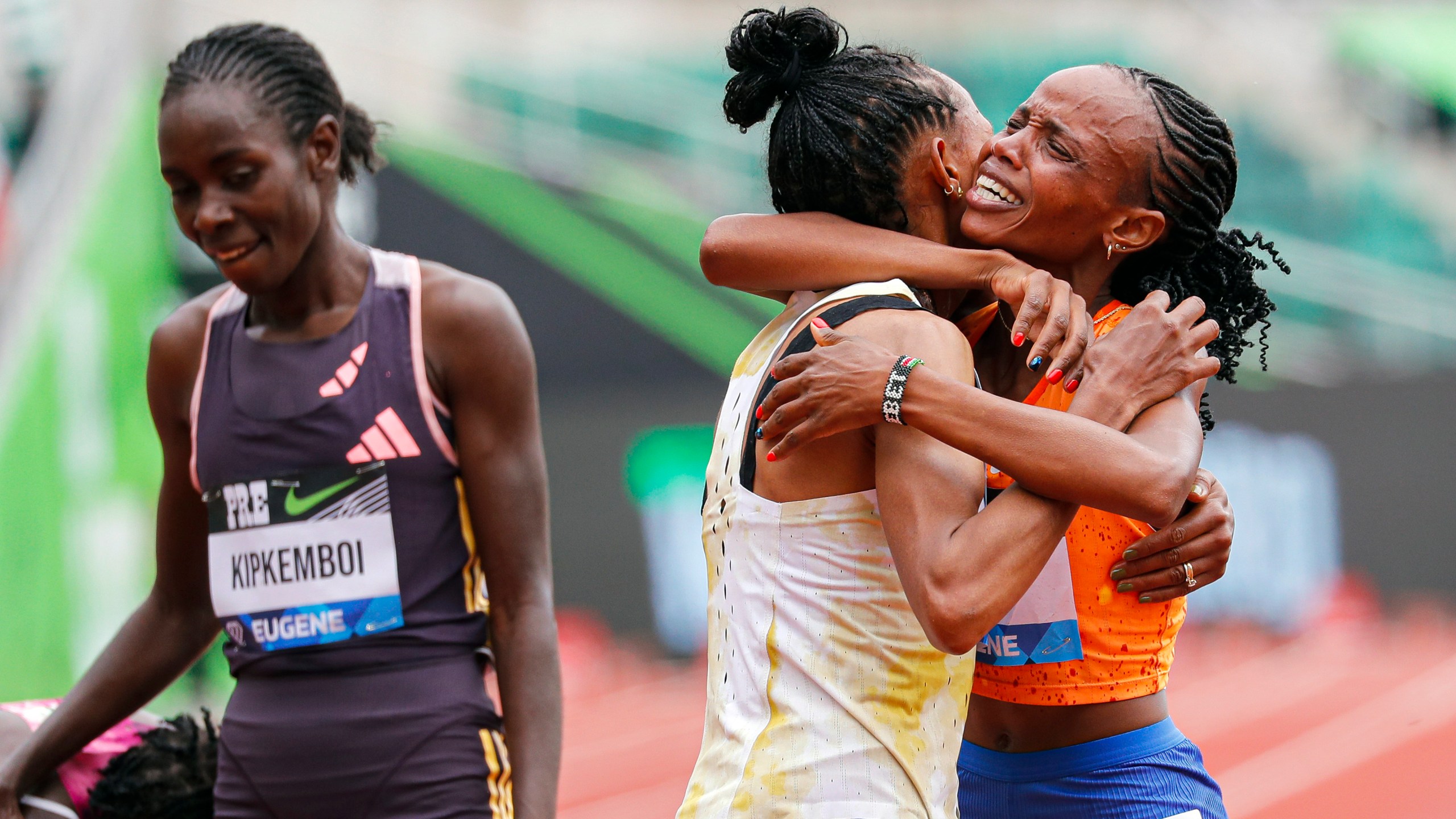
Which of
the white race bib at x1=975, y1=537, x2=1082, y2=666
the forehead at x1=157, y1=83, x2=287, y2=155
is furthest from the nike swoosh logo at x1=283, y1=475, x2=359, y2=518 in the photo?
the white race bib at x1=975, y1=537, x2=1082, y2=666

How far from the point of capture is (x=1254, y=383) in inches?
389

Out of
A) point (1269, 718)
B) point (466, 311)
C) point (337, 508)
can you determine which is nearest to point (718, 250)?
point (466, 311)

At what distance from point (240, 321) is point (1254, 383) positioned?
8704 millimetres

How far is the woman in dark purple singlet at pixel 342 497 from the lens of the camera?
2262 millimetres

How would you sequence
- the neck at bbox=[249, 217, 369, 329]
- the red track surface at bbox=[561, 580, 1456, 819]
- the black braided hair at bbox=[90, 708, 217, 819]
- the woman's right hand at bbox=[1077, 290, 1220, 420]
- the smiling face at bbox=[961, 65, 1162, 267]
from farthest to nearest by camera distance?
the red track surface at bbox=[561, 580, 1456, 819], the black braided hair at bbox=[90, 708, 217, 819], the neck at bbox=[249, 217, 369, 329], the smiling face at bbox=[961, 65, 1162, 267], the woman's right hand at bbox=[1077, 290, 1220, 420]

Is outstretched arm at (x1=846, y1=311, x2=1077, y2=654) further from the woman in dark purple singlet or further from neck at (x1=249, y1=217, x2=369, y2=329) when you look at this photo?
neck at (x1=249, y1=217, x2=369, y2=329)

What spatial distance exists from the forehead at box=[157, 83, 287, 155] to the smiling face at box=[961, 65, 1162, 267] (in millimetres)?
1193

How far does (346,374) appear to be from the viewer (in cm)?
237

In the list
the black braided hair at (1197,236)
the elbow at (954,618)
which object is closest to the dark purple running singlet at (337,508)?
the elbow at (954,618)

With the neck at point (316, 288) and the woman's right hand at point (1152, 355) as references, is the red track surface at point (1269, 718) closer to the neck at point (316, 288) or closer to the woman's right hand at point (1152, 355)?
the neck at point (316, 288)

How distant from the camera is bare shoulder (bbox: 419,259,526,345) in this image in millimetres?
2371

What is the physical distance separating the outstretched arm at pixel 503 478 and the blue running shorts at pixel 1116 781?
772 millimetres

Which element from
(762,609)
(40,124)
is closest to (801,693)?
(762,609)

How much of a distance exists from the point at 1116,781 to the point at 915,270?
77 centimetres
